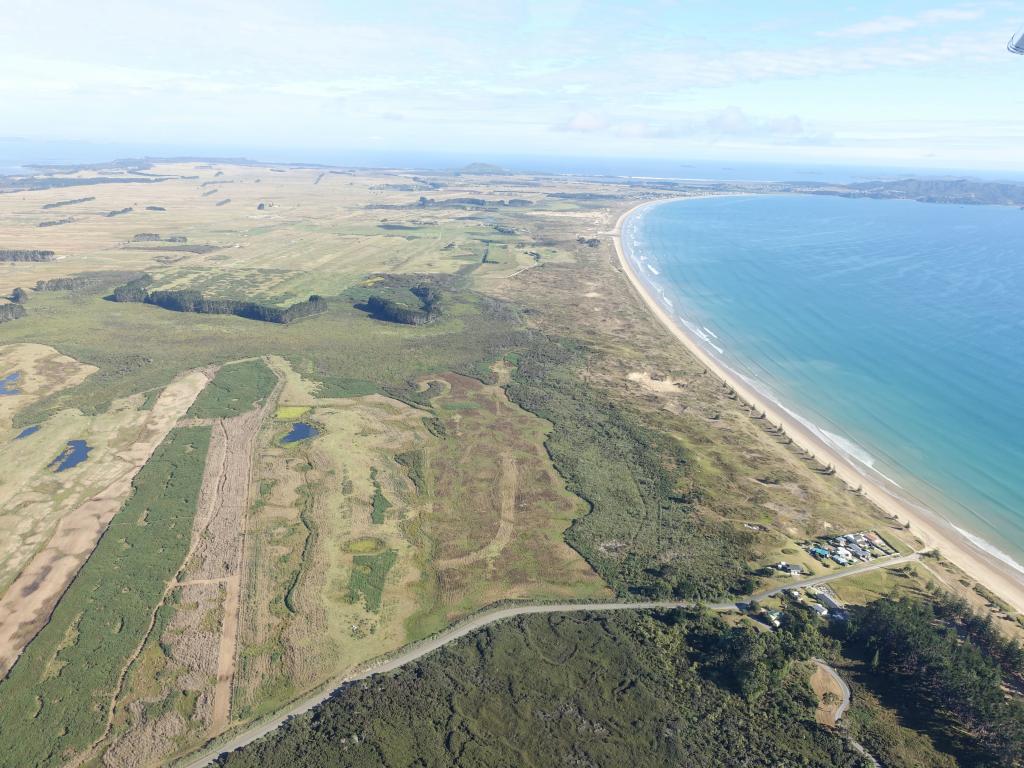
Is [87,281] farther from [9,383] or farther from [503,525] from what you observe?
[503,525]

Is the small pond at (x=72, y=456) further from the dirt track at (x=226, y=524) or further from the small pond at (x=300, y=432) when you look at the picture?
the small pond at (x=300, y=432)

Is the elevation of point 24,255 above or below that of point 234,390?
above

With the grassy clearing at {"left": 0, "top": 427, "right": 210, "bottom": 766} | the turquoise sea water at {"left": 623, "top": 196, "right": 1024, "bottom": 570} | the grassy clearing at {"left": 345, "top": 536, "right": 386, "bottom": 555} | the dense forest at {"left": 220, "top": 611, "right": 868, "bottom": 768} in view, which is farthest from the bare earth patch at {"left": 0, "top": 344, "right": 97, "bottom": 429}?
A: the turquoise sea water at {"left": 623, "top": 196, "right": 1024, "bottom": 570}

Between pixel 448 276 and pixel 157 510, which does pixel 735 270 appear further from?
pixel 157 510

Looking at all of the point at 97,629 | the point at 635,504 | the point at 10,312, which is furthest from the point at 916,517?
the point at 10,312

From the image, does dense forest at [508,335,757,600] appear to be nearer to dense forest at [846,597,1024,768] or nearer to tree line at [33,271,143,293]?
dense forest at [846,597,1024,768]
